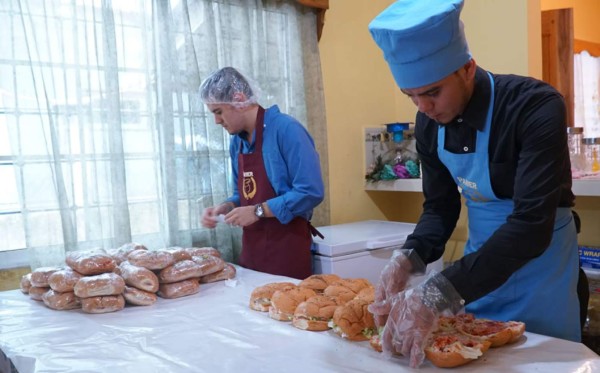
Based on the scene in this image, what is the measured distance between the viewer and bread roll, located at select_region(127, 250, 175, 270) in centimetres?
194

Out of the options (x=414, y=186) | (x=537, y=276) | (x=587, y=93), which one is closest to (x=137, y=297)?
(x=537, y=276)

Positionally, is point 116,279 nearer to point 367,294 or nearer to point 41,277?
point 41,277

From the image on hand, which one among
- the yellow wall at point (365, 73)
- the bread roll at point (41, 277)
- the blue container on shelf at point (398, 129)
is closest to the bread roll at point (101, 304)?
the bread roll at point (41, 277)

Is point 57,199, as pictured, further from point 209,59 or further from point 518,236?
point 518,236

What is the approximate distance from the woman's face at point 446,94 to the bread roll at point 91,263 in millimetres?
1205

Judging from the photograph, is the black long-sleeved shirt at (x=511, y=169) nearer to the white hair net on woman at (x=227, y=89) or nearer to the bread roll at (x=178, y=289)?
the bread roll at (x=178, y=289)

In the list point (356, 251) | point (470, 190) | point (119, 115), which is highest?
point (119, 115)

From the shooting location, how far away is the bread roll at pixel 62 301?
1.80 m

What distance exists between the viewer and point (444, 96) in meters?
1.34

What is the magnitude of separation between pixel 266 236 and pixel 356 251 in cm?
61

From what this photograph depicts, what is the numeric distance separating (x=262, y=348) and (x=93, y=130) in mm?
1580

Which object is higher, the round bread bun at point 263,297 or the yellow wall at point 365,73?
the yellow wall at point 365,73

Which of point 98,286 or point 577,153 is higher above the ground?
point 577,153

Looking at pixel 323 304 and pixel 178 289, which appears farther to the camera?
pixel 178 289
